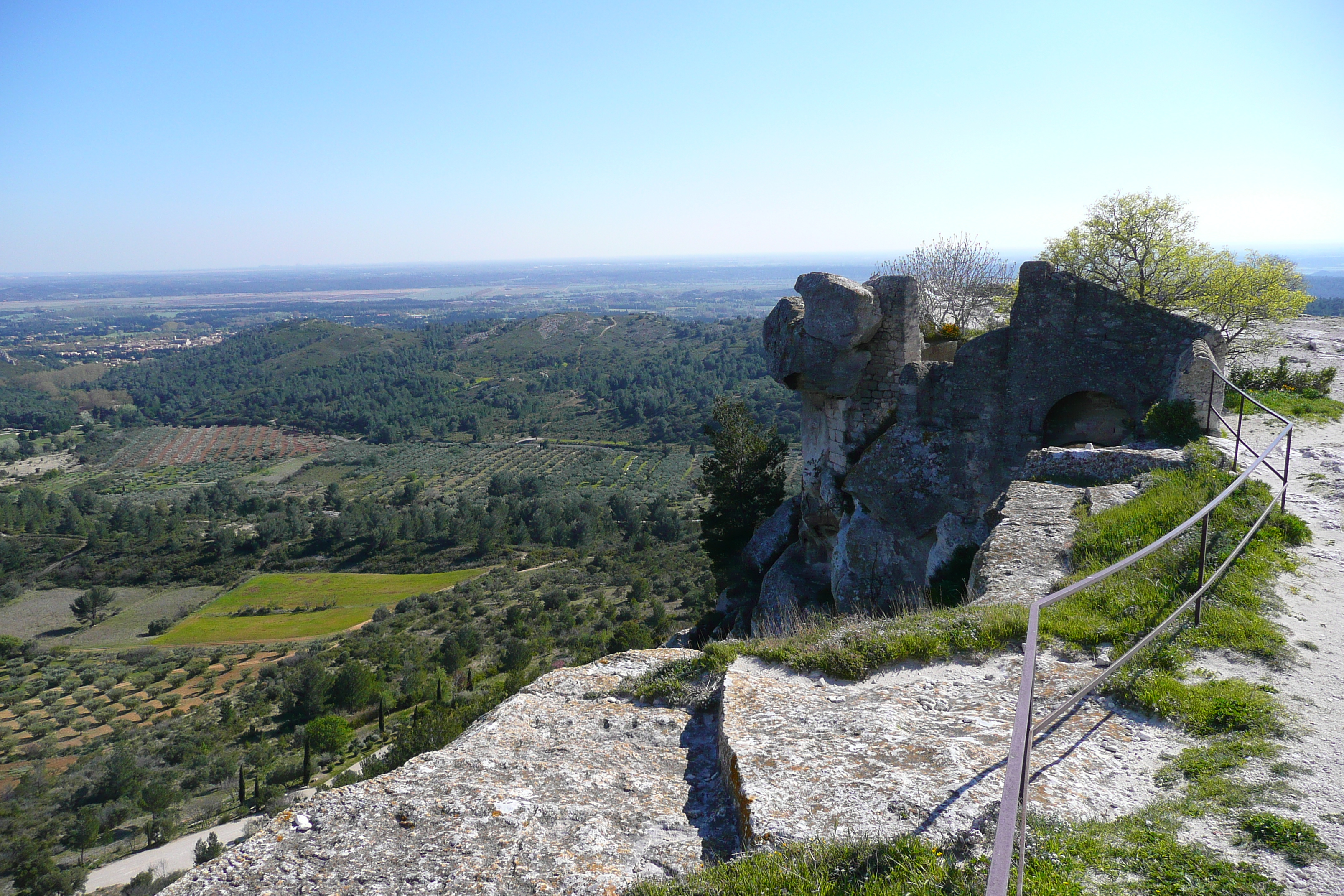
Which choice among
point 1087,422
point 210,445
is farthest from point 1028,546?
point 210,445

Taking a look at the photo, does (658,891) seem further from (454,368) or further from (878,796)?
(454,368)

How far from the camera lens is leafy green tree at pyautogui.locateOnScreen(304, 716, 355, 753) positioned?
40250 millimetres

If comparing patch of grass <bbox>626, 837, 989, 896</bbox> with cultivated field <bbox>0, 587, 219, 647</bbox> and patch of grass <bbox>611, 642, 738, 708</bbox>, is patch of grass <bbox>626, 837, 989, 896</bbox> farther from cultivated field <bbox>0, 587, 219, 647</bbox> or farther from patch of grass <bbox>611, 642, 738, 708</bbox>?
cultivated field <bbox>0, 587, 219, 647</bbox>

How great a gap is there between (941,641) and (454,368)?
172363 millimetres

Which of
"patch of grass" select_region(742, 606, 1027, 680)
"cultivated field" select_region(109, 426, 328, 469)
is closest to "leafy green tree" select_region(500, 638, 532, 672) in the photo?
"patch of grass" select_region(742, 606, 1027, 680)

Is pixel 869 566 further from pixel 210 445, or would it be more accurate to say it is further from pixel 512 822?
pixel 210 445

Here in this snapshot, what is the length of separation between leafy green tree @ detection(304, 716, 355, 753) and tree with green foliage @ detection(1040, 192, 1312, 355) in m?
41.9

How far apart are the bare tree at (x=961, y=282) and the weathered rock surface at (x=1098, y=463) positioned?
15229mm

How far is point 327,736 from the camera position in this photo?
40.3 m

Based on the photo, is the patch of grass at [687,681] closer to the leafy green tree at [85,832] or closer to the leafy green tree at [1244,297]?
the leafy green tree at [1244,297]

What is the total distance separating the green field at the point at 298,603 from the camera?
201ft

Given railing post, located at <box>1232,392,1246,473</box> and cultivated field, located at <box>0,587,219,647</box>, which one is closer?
railing post, located at <box>1232,392,1246,473</box>

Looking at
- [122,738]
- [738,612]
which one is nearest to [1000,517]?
[738,612]

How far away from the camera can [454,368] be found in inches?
6644
